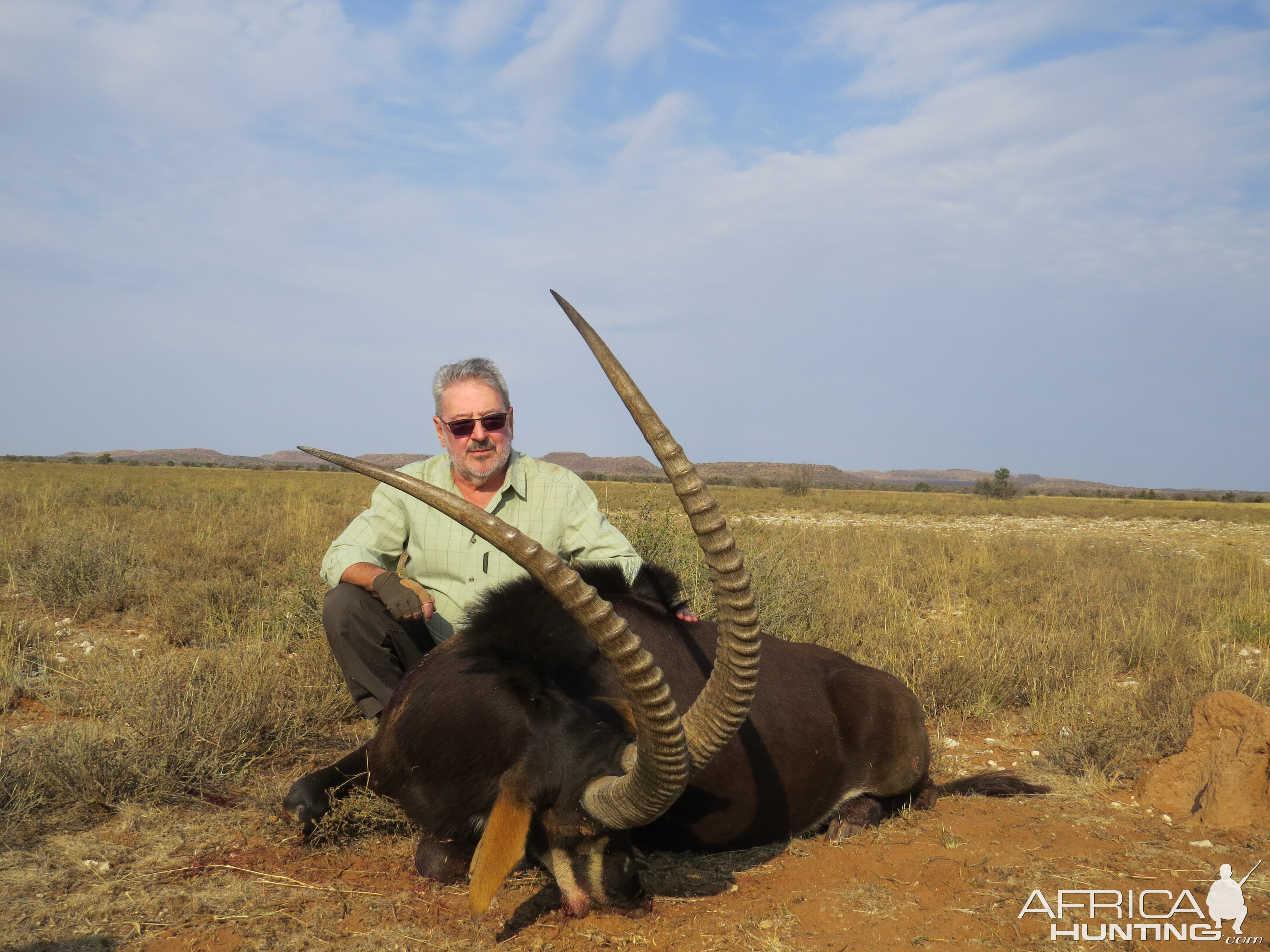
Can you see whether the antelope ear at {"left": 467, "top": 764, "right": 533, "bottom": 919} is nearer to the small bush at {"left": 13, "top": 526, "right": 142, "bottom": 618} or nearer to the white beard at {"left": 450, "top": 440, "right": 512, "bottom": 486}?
the white beard at {"left": 450, "top": 440, "right": 512, "bottom": 486}

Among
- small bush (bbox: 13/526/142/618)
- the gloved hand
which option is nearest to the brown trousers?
the gloved hand

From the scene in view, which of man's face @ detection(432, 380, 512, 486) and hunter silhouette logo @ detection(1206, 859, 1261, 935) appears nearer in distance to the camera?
hunter silhouette logo @ detection(1206, 859, 1261, 935)

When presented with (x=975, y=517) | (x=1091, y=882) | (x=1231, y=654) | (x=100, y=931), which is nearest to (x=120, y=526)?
(x=100, y=931)

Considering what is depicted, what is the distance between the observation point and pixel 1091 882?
349cm

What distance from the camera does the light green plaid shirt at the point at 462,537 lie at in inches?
178

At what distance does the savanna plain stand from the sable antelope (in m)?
0.21

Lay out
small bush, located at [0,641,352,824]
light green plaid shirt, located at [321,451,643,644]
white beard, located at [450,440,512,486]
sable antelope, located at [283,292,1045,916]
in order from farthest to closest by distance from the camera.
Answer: white beard, located at [450,440,512,486], light green plaid shirt, located at [321,451,643,644], small bush, located at [0,641,352,824], sable antelope, located at [283,292,1045,916]

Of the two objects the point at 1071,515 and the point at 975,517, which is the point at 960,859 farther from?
the point at 1071,515

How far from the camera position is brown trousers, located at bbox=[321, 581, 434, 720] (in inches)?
173

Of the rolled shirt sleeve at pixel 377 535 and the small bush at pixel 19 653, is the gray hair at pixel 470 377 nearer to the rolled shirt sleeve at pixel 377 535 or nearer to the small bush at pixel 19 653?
the rolled shirt sleeve at pixel 377 535

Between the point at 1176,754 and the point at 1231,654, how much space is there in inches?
140

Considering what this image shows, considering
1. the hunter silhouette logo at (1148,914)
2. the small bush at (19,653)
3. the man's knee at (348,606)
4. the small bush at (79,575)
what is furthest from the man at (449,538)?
the small bush at (79,575)

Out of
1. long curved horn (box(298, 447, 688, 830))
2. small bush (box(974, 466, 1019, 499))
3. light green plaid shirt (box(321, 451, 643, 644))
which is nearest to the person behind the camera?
long curved horn (box(298, 447, 688, 830))

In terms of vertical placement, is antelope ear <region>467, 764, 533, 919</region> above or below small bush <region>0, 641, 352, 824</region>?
above
